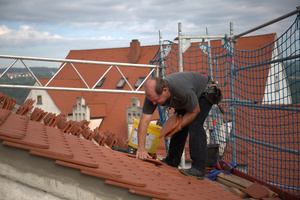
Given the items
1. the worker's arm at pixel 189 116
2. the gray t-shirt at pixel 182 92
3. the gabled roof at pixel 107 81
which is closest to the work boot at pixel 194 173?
the worker's arm at pixel 189 116

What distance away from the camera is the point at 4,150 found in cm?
273

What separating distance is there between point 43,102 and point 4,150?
29812 millimetres

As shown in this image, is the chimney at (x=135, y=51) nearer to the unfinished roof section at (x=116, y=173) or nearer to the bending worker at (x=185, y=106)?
the bending worker at (x=185, y=106)

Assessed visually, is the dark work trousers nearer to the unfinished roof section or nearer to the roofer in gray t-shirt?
the roofer in gray t-shirt

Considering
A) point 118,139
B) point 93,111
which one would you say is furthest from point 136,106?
point 118,139

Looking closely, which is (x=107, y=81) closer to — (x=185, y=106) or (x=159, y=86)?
(x=185, y=106)

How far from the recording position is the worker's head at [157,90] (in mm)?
3666

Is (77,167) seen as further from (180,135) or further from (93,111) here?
(93,111)

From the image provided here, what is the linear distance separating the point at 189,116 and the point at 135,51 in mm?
28527

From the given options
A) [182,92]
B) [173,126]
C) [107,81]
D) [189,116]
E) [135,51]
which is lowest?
[173,126]

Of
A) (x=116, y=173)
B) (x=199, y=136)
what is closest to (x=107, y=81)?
(x=199, y=136)

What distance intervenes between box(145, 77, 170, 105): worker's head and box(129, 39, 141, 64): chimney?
93.0 ft

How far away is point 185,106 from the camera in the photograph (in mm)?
3828

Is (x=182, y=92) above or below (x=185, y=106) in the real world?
above
